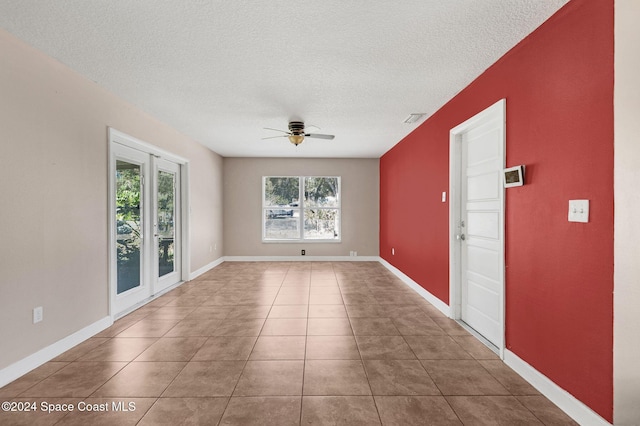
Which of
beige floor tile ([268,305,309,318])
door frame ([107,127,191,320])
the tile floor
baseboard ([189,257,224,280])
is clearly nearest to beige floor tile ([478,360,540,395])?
the tile floor

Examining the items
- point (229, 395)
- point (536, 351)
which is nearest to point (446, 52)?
point (536, 351)

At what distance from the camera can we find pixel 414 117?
4316 millimetres

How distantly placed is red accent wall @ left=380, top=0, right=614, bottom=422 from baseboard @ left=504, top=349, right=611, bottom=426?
39mm

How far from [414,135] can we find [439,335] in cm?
317

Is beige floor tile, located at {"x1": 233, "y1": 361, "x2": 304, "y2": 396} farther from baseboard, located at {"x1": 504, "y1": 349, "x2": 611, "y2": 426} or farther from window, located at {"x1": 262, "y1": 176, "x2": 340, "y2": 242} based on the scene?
window, located at {"x1": 262, "y1": 176, "x2": 340, "y2": 242}

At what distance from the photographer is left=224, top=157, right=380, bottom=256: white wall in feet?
25.2

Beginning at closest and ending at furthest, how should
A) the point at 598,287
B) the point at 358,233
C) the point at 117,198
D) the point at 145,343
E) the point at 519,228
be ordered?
the point at 598,287
the point at 519,228
the point at 145,343
the point at 117,198
the point at 358,233

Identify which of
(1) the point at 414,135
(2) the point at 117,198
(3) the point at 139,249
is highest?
(1) the point at 414,135

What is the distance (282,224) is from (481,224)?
5.33 meters

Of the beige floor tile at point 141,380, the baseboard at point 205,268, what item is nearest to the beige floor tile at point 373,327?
the beige floor tile at point 141,380

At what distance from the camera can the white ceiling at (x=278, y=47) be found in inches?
79.7

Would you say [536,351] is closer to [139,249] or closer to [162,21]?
[162,21]

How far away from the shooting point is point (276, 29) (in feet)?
7.33

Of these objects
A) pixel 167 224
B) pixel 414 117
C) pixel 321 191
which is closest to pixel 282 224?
pixel 321 191
